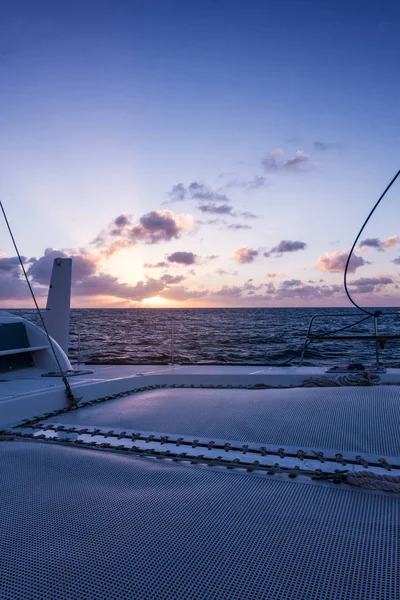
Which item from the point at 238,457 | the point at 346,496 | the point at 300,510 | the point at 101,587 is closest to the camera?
the point at 101,587

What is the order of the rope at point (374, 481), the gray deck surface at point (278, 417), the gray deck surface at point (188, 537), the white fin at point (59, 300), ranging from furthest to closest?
the white fin at point (59, 300) → the gray deck surface at point (278, 417) → the rope at point (374, 481) → the gray deck surface at point (188, 537)

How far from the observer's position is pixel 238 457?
2348mm

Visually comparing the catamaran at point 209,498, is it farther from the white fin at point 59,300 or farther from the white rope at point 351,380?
the white fin at point 59,300

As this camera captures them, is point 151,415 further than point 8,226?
No

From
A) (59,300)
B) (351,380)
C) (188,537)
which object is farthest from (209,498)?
(59,300)

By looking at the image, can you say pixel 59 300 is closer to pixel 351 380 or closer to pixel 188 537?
pixel 351 380

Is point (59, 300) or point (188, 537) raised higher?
point (59, 300)

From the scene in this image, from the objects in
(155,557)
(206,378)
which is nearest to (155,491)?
(155,557)

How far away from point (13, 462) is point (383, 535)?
66.9 inches

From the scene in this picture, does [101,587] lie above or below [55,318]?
below

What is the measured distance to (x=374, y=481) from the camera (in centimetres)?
190

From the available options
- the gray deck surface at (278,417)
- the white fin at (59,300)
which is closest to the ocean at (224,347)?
the white fin at (59,300)

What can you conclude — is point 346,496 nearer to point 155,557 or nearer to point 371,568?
point 371,568

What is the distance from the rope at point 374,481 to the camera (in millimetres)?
1864
